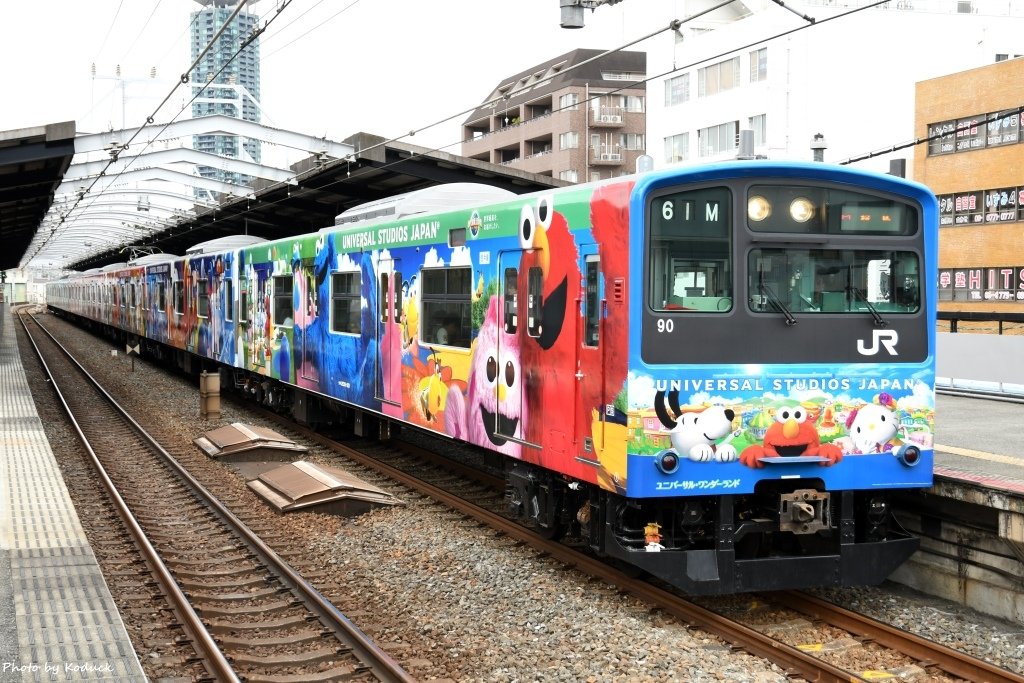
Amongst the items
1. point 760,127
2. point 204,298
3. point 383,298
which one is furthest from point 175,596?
point 760,127

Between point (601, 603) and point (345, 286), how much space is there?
259 inches

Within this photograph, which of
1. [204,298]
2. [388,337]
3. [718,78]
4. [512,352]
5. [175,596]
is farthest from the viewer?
[718,78]

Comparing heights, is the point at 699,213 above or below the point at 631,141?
below

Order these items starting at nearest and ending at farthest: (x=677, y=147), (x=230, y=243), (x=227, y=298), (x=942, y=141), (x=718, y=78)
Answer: (x=227, y=298)
(x=230, y=243)
(x=942, y=141)
(x=718, y=78)
(x=677, y=147)

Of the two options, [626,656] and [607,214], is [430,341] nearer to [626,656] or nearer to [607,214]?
[607,214]

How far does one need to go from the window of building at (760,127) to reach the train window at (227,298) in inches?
918

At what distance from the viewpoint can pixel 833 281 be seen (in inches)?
273

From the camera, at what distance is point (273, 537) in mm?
9445

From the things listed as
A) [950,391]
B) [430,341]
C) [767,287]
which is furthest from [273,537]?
[950,391]

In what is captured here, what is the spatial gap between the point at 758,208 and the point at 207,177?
73.4 feet

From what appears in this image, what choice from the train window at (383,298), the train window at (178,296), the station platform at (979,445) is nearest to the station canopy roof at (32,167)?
the train window at (178,296)

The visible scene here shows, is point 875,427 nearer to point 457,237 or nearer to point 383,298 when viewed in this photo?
point 457,237

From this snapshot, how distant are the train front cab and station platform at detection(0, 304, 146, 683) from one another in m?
3.14

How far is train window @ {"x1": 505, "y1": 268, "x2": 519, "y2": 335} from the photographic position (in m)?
8.22
